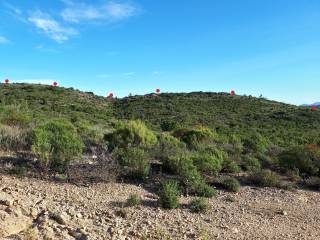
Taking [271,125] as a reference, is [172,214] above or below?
below

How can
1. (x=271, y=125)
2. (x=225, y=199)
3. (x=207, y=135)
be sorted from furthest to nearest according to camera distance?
(x=271, y=125)
(x=207, y=135)
(x=225, y=199)

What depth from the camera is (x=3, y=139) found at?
11.8 m

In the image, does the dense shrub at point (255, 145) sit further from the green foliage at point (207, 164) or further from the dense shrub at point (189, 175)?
the dense shrub at point (189, 175)

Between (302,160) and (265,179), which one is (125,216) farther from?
(302,160)

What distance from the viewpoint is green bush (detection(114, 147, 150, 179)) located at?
10.5 m

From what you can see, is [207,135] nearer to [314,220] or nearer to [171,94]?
[314,220]

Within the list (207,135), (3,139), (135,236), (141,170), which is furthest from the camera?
(207,135)

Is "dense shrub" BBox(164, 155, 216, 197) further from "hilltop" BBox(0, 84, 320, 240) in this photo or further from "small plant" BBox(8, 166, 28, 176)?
"small plant" BBox(8, 166, 28, 176)


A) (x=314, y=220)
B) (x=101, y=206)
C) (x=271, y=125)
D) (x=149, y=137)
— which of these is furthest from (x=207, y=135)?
(x=271, y=125)

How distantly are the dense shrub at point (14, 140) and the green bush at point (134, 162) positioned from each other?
9.03 ft

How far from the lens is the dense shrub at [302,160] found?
1352cm

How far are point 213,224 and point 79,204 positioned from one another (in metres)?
2.62

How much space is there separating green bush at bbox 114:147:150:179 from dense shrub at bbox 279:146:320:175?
5.51m

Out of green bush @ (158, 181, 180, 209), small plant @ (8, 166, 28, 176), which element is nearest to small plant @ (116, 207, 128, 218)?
green bush @ (158, 181, 180, 209)
